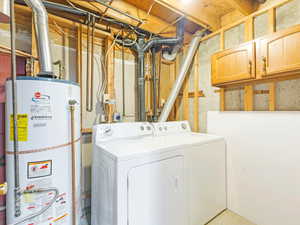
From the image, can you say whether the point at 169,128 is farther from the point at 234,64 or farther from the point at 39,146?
the point at 39,146

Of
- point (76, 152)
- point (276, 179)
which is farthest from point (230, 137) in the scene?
point (76, 152)

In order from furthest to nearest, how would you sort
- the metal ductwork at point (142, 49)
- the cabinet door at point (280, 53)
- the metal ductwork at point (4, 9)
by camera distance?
the metal ductwork at point (142, 49) < the cabinet door at point (280, 53) < the metal ductwork at point (4, 9)

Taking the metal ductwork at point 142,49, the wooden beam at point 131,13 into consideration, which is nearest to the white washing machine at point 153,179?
the metal ductwork at point 142,49

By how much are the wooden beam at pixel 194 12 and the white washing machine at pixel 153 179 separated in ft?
4.83

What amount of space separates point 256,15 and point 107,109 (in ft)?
7.11

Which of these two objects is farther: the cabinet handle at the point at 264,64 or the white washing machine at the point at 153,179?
the cabinet handle at the point at 264,64

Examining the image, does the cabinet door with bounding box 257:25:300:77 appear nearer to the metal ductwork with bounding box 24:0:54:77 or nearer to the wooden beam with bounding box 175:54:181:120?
the wooden beam with bounding box 175:54:181:120

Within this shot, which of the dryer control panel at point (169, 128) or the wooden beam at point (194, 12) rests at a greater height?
the wooden beam at point (194, 12)

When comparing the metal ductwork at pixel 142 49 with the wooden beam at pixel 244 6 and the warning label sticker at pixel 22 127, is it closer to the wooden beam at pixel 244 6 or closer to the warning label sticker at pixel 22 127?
the wooden beam at pixel 244 6

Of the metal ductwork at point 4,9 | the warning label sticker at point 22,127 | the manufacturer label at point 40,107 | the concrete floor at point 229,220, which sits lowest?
the concrete floor at point 229,220

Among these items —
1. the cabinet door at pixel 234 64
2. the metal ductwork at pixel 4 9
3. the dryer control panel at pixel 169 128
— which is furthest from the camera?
the dryer control panel at pixel 169 128

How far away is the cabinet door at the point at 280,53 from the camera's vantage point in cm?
128

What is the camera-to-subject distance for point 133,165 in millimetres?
1195

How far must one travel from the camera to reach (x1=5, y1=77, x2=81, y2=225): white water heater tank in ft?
3.73
